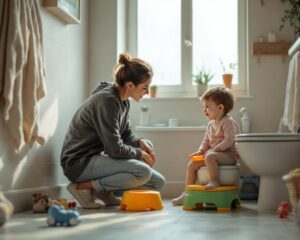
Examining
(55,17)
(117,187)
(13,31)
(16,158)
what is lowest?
(117,187)

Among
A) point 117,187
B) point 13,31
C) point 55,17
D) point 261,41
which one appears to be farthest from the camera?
point 261,41

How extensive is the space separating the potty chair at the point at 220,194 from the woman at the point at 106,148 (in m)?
0.29

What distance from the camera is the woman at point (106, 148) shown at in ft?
9.64

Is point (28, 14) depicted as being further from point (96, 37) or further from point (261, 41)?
point (261, 41)

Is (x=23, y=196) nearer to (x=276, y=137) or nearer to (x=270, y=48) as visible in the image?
(x=276, y=137)

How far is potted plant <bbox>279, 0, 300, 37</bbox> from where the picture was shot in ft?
12.1

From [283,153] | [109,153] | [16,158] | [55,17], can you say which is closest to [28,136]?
[16,158]

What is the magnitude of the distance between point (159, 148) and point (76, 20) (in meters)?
1.16

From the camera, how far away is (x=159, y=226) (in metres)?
2.18

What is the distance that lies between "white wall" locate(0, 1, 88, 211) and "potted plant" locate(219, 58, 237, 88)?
1.11 meters

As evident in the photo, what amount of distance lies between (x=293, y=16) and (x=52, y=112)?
6.19 feet

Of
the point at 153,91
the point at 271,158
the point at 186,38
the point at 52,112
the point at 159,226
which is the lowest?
the point at 159,226

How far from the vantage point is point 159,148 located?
154 inches

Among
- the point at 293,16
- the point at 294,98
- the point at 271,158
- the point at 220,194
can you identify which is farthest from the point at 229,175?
the point at 293,16
